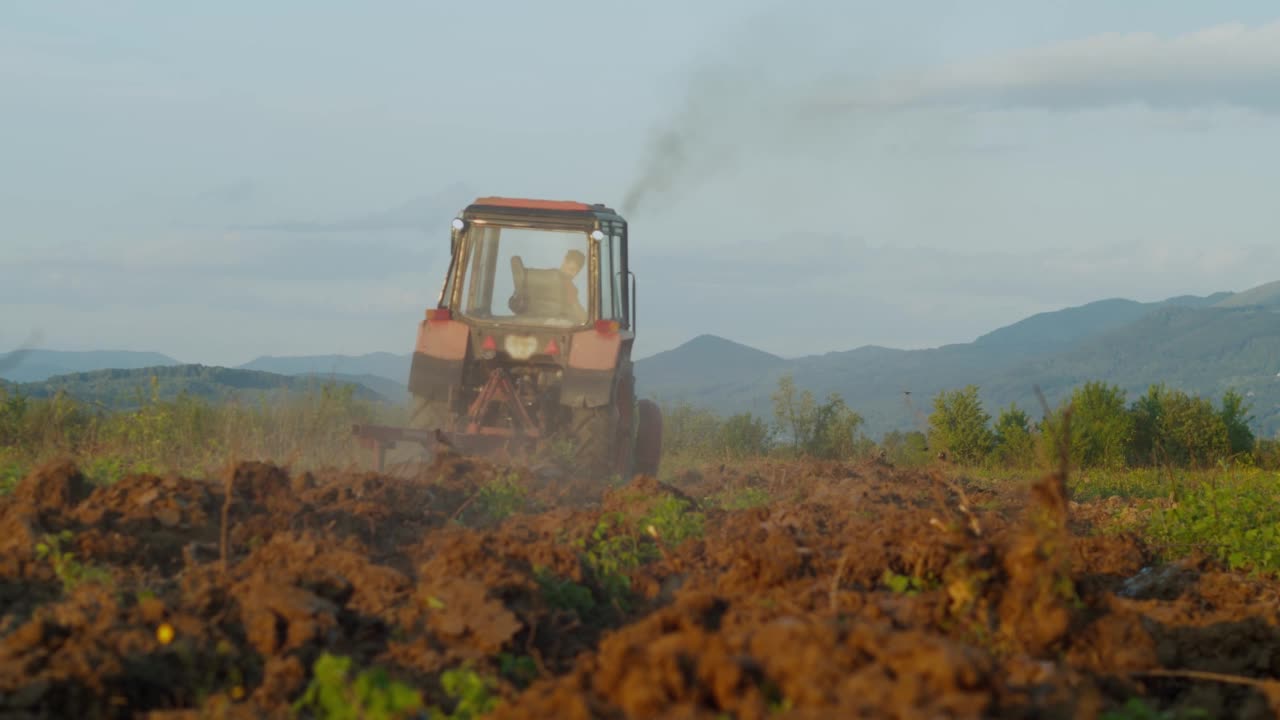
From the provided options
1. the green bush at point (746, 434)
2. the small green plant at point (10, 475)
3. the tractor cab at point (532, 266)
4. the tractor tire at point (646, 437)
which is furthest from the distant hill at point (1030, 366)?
the small green plant at point (10, 475)

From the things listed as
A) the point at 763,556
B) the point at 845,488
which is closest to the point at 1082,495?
the point at 845,488

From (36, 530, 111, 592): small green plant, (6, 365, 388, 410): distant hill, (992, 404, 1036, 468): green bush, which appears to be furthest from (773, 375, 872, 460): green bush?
(36, 530, 111, 592): small green plant

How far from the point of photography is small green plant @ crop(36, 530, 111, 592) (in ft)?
16.3

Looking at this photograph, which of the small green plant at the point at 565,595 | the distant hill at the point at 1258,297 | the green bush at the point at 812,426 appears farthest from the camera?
the distant hill at the point at 1258,297

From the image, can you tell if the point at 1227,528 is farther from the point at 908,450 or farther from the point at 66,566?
the point at 908,450

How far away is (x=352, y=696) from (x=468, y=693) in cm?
36

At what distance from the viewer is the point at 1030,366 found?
409 ft

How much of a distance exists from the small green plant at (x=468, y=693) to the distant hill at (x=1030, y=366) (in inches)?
3418

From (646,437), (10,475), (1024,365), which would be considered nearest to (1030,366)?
(1024,365)

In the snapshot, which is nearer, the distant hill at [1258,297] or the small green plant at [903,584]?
the small green plant at [903,584]

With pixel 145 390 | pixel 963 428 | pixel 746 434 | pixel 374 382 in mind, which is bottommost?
pixel 746 434

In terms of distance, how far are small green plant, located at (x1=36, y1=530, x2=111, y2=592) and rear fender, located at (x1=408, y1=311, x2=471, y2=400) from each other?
177 inches

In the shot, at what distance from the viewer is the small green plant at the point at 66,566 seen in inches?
195

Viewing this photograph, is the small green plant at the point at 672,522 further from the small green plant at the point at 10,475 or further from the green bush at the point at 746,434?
the green bush at the point at 746,434
